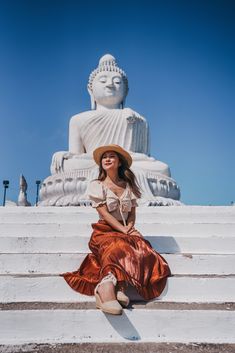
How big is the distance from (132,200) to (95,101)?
538 cm

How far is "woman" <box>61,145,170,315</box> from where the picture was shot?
231cm

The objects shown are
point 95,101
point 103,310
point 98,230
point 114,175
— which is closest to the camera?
point 103,310

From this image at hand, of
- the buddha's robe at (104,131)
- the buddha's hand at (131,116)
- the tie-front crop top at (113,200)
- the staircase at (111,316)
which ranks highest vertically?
the buddha's hand at (131,116)

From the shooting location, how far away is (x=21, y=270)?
9.55 feet

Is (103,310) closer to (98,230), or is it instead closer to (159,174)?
(98,230)

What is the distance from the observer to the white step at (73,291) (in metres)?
2.57

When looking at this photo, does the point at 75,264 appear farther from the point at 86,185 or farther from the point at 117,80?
the point at 117,80

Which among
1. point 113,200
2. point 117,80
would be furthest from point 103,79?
point 113,200

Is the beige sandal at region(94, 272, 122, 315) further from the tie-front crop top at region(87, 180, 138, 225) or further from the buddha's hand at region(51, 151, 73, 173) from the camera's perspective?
the buddha's hand at region(51, 151, 73, 173)

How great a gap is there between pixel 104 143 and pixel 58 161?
3.57 feet

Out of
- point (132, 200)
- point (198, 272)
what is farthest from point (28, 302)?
point (198, 272)

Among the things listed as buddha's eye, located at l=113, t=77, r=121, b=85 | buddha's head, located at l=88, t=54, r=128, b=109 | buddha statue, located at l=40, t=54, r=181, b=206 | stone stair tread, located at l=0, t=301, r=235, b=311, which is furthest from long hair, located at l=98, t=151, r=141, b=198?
buddha's eye, located at l=113, t=77, r=121, b=85

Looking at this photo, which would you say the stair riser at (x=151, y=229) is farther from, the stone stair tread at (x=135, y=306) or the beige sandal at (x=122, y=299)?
the beige sandal at (x=122, y=299)

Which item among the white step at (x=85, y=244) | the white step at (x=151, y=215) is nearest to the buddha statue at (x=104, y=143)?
the white step at (x=151, y=215)
